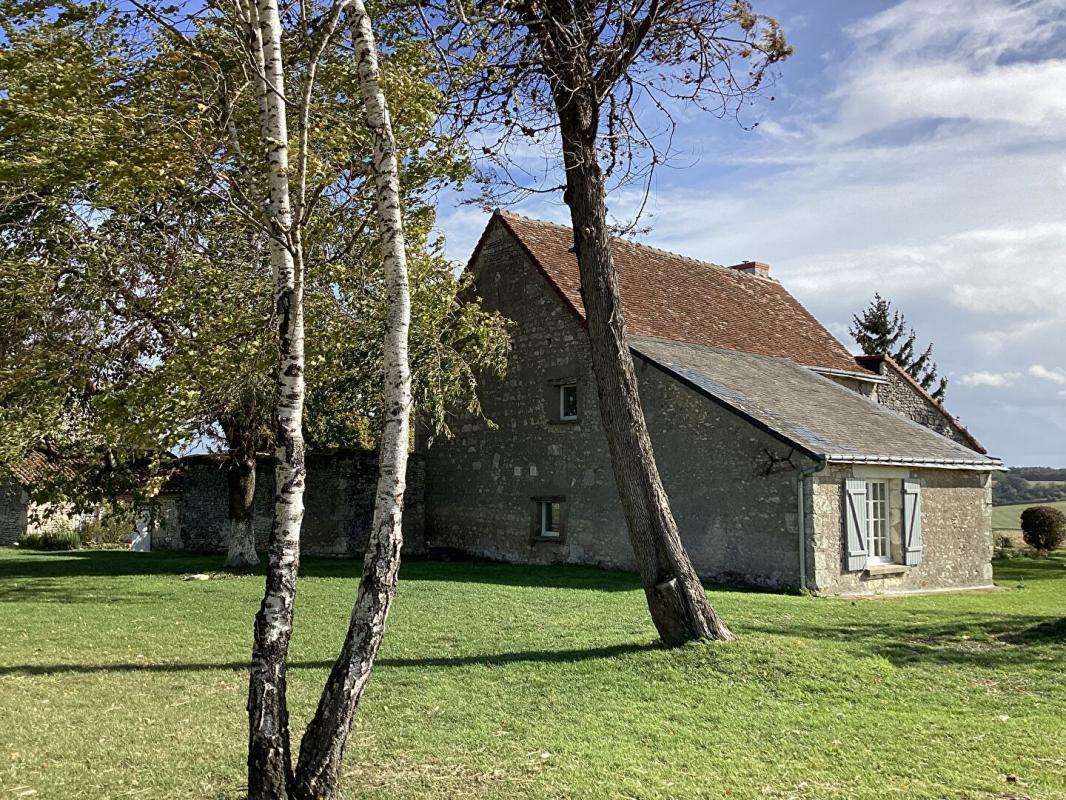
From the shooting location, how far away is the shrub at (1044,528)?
25.8 meters

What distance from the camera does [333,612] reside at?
11508 millimetres

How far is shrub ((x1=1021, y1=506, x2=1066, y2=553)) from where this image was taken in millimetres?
25797

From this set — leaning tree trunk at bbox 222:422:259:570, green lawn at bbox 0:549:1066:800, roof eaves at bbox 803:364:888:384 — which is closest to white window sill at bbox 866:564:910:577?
green lawn at bbox 0:549:1066:800

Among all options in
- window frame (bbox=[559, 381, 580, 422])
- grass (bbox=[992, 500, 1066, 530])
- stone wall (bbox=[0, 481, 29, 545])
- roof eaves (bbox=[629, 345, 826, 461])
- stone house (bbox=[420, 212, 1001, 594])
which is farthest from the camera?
grass (bbox=[992, 500, 1066, 530])

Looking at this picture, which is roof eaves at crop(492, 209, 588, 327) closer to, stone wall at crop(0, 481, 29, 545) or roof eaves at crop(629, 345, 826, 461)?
roof eaves at crop(629, 345, 826, 461)

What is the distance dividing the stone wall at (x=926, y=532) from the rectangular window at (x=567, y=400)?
18.5ft

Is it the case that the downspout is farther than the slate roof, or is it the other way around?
the slate roof

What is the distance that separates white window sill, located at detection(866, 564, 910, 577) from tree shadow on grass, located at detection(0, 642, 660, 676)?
327 inches

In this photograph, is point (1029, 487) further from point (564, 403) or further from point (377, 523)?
point (377, 523)

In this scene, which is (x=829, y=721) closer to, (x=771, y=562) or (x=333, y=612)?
(x=333, y=612)

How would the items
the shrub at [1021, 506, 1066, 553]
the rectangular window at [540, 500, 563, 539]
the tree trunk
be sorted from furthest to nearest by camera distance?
the shrub at [1021, 506, 1066, 553] → the rectangular window at [540, 500, 563, 539] → the tree trunk

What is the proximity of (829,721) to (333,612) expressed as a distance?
6.97 meters

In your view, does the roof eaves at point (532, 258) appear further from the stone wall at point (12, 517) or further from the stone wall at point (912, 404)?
the stone wall at point (12, 517)

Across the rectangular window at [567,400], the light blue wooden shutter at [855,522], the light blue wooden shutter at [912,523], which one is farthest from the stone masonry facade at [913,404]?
the rectangular window at [567,400]
